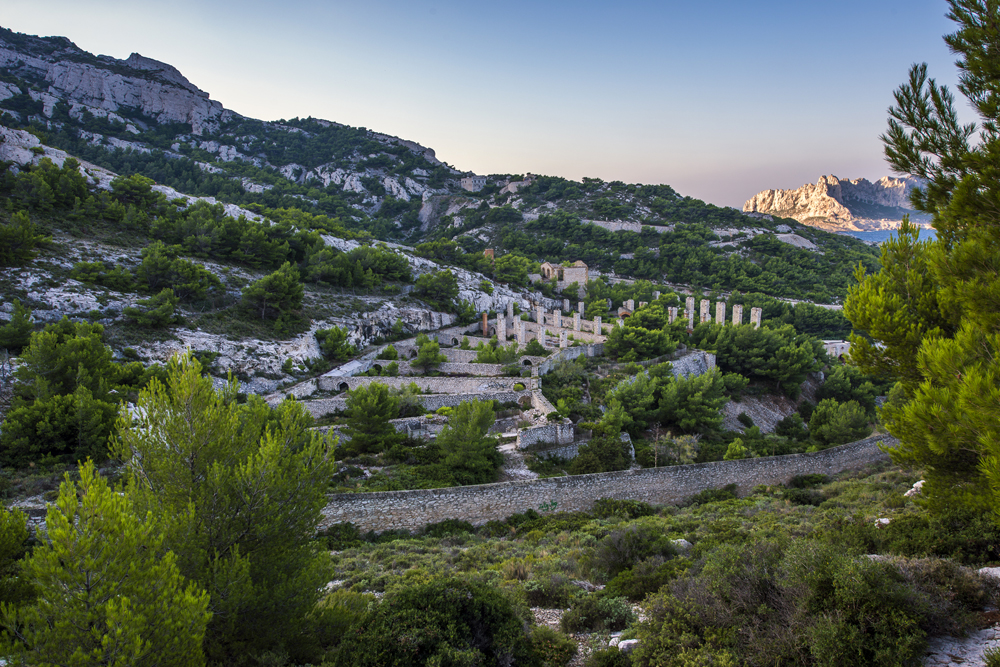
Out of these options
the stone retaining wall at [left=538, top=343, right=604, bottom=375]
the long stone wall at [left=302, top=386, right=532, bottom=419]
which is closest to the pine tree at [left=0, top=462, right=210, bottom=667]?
the long stone wall at [left=302, top=386, right=532, bottom=419]

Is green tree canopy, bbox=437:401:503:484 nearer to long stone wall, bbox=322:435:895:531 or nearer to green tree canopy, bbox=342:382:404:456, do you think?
long stone wall, bbox=322:435:895:531

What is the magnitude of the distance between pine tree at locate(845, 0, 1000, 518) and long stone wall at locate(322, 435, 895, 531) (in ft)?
21.2

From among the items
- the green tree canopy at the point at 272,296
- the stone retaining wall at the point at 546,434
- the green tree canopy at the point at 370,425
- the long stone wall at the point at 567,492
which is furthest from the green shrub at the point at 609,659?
the green tree canopy at the point at 272,296

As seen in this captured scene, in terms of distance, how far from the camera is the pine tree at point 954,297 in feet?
13.1

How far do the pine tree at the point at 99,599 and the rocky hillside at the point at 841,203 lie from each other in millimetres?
138334

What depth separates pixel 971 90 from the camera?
4.40 metres

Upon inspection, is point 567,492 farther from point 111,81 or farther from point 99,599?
point 111,81

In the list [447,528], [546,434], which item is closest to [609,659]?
[447,528]

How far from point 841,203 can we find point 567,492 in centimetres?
15110

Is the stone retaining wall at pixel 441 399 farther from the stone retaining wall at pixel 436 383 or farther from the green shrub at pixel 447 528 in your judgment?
the green shrub at pixel 447 528

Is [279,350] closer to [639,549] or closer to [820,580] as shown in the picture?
[639,549]

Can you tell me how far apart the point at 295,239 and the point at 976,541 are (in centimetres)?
3995

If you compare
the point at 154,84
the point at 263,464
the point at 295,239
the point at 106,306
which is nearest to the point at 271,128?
the point at 154,84

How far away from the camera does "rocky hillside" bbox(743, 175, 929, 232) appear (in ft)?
388
